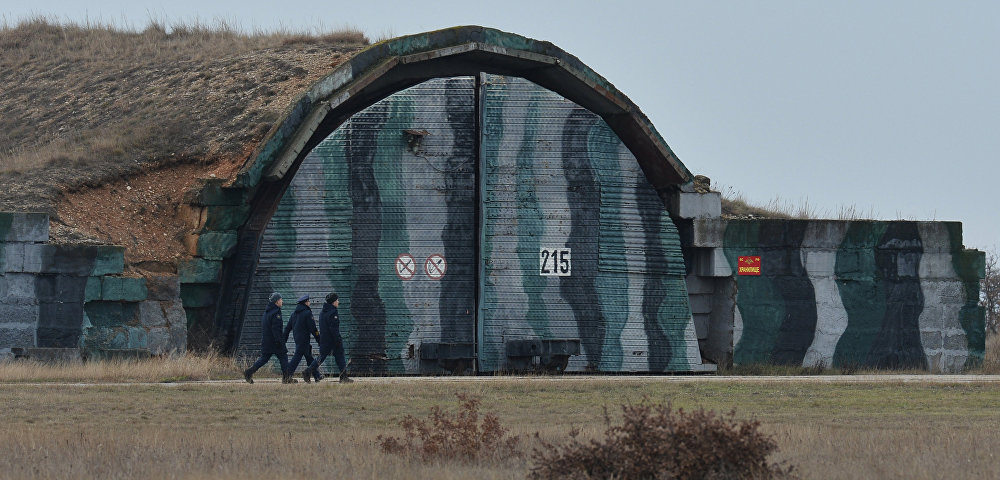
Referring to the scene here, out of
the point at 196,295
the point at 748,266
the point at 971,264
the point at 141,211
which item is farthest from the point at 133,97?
the point at 971,264

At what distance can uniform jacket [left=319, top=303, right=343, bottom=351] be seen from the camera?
23.1 meters

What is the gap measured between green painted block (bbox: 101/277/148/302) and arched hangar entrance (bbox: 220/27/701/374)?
2.01 metres

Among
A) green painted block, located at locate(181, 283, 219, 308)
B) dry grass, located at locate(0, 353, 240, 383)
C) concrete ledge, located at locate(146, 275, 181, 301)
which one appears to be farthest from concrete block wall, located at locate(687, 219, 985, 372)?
concrete ledge, located at locate(146, 275, 181, 301)

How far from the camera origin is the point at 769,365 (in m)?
28.4

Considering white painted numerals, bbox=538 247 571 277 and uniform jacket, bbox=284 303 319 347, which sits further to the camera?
white painted numerals, bbox=538 247 571 277

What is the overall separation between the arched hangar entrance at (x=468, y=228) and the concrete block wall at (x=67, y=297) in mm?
2026

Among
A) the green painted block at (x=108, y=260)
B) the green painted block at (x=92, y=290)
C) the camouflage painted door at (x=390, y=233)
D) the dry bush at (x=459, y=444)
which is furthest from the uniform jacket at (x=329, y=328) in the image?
the dry bush at (x=459, y=444)

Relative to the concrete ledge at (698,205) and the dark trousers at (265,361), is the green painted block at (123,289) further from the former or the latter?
the concrete ledge at (698,205)

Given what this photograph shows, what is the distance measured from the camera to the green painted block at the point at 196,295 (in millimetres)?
27328

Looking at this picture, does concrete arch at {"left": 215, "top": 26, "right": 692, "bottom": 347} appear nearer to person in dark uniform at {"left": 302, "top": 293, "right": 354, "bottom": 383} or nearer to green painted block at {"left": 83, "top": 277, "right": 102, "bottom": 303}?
green painted block at {"left": 83, "top": 277, "right": 102, "bottom": 303}

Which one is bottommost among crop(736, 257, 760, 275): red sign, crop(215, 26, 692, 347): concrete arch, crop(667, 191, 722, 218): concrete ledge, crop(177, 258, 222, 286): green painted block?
crop(177, 258, 222, 286): green painted block

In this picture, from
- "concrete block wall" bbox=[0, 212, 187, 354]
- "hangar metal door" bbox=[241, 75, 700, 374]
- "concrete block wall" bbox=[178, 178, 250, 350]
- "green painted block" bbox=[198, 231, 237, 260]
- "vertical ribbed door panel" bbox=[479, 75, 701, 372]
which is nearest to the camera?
"concrete block wall" bbox=[0, 212, 187, 354]

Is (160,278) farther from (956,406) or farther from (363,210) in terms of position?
(956,406)

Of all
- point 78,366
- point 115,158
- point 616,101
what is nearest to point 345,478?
point 78,366
